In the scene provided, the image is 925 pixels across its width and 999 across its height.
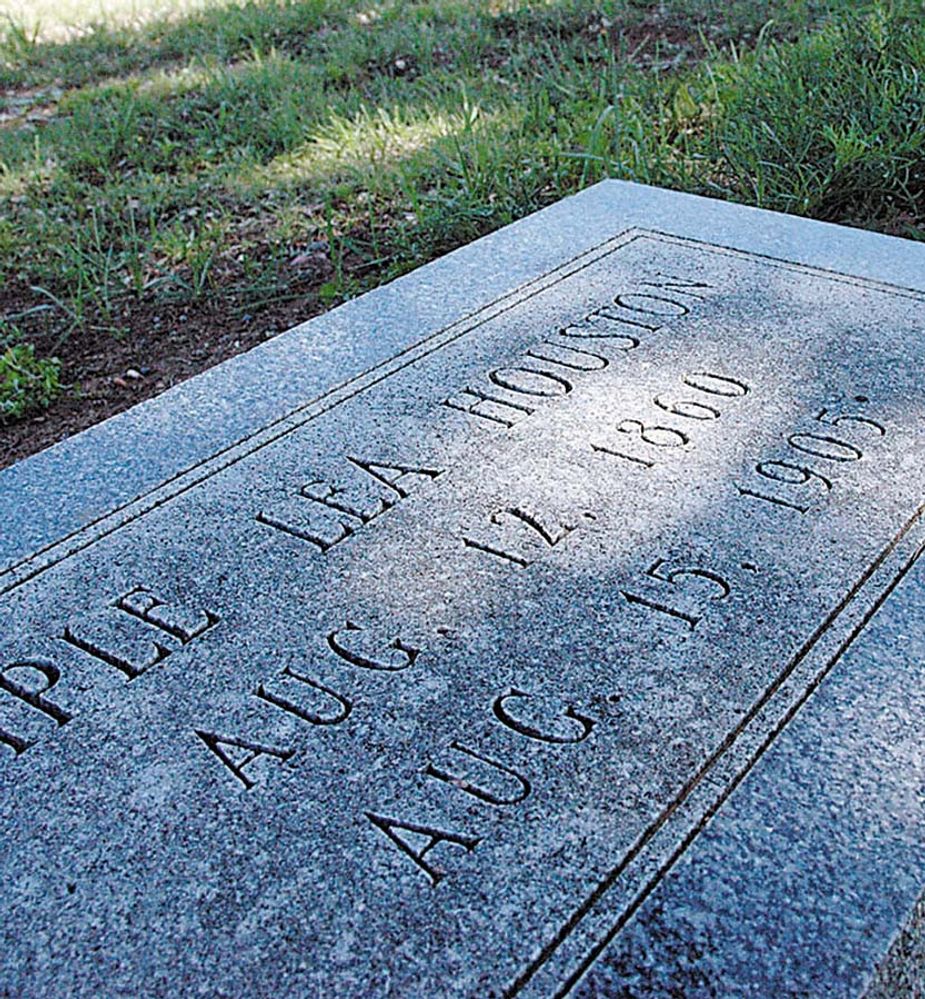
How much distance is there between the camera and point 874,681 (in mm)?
1564

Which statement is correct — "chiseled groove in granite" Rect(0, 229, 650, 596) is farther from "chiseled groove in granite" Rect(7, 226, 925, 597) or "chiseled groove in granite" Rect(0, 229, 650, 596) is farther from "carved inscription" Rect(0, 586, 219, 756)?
"carved inscription" Rect(0, 586, 219, 756)

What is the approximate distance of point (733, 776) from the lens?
1.43m

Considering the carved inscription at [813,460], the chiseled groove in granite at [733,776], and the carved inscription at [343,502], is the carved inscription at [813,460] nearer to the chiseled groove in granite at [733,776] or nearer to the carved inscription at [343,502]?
the chiseled groove in granite at [733,776]

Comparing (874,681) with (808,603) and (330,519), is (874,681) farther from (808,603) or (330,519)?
(330,519)

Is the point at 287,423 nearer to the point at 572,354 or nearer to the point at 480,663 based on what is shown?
Result: the point at 572,354

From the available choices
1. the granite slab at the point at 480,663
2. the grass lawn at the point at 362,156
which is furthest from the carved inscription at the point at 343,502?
the grass lawn at the point at 362,156

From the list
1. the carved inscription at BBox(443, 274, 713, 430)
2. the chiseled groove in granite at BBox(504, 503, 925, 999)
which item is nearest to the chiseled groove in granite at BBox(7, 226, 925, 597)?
the carved inscription at BBox(443, 274, 713, 430)

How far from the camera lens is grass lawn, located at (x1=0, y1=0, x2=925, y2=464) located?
11.8ft

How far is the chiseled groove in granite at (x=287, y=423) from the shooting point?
188 cm

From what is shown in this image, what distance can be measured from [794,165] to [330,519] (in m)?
2.47

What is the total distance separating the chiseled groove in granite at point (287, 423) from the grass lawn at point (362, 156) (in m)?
0.99

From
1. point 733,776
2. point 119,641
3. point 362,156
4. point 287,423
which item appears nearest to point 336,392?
point 287,423

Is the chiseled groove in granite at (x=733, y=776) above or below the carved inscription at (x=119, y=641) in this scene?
below

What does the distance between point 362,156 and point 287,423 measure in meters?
2.55
